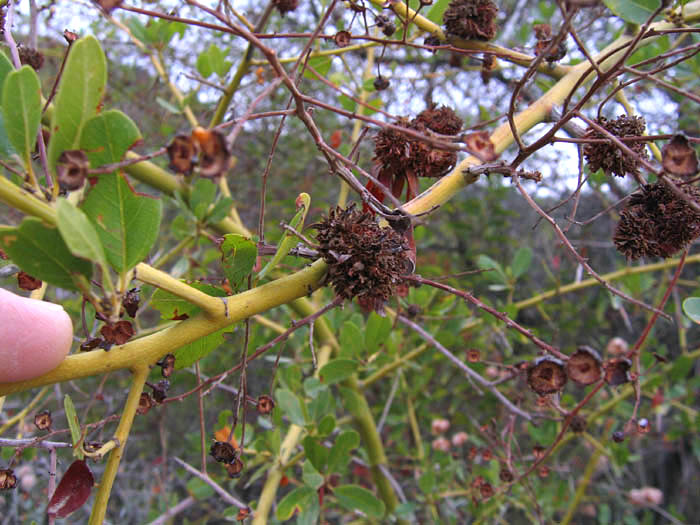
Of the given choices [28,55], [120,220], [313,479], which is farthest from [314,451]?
[28,55]

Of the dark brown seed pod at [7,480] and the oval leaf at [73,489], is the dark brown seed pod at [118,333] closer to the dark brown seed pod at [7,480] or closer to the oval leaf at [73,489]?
the oval leaf at [73,489]

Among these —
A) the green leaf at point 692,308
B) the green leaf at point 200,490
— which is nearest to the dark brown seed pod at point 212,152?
the green leaf at point 692,308

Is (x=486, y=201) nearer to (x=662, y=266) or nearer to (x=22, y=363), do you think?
(x=662, y=266)

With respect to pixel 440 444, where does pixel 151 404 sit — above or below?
above

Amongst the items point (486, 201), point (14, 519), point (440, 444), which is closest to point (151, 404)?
point (440, 444)

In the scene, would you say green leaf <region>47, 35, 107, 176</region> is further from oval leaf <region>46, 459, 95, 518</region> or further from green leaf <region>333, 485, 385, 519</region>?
green leaf <region>333, 485, 385, 519</region>

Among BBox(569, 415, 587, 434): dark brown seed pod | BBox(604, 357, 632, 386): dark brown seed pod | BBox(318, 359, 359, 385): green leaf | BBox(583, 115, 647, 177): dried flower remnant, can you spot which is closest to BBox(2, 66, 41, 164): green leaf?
BBox(604, 357, 632, 386): dark brown seed pod

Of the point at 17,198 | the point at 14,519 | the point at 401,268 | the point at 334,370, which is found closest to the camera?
the point at 17,198
